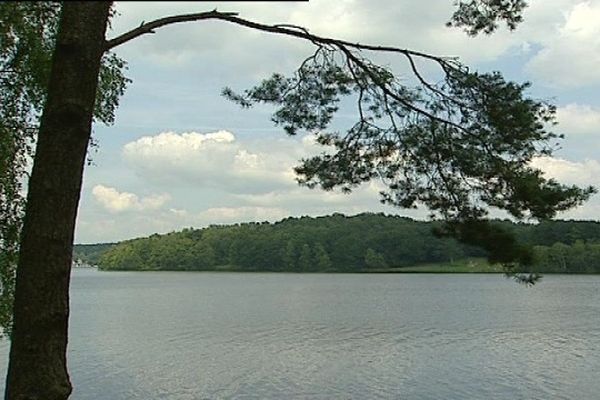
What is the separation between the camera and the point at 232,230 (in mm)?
99188

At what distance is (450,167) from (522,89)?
0.96 m

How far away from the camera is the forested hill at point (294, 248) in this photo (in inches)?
2485

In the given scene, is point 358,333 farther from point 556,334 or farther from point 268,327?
point 556,334

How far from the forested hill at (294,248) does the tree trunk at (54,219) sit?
136 ft

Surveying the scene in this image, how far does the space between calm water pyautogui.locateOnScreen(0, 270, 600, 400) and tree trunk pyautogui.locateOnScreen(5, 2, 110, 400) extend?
519 inches

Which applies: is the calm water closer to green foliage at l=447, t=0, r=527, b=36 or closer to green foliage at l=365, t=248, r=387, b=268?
green foliage at l=447, t=0, r=527, b=36

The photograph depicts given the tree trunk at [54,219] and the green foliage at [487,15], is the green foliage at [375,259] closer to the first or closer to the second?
the green foliage at [487,15]

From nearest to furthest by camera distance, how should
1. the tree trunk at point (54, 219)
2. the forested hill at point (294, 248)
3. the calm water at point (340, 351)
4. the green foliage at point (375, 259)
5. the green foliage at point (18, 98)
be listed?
1. the tree trunk at point (54, 219)
2. the green foliage at point (18, 98)
3. the calm water at point (340, 351)
4. the forested hill at point (294, 248)
5. the green foliage at point (375, 259)

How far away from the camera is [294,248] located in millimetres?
87000

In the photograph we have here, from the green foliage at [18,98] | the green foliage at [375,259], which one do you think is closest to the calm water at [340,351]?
the green foliage at [18,98]

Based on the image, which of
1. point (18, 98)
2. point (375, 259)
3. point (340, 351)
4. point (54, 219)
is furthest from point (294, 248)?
point (54, 219)

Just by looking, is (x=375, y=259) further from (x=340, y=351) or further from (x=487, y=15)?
(x=487, y=15)

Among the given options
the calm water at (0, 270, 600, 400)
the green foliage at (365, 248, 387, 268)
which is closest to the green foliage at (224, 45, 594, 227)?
the calm water at (0, 270, 600, 400)

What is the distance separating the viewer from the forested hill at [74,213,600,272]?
63.1m
